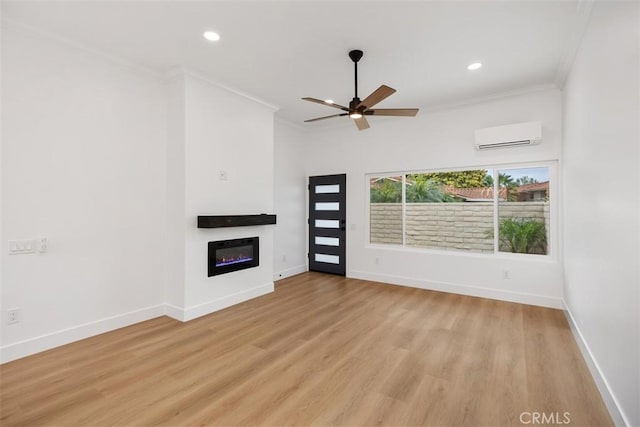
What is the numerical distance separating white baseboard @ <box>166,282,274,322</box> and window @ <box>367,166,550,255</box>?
239cm

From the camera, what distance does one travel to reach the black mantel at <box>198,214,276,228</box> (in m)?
3.64

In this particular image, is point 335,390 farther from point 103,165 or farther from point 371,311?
point 103,165

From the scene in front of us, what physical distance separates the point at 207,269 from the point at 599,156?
A: 411 cm

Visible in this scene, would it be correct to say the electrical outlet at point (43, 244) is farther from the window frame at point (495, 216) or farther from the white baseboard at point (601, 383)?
the white baseboard at point (601, 383)

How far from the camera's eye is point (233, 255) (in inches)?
165

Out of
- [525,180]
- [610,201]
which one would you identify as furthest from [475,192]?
[610,201]

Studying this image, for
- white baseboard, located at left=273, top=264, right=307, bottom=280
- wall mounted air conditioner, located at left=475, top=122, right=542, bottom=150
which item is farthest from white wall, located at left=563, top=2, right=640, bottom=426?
white baseboard, located at left=273, top=264, right=307, bottom=280

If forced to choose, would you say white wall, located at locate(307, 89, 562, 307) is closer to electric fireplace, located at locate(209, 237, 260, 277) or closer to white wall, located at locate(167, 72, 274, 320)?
white wall, located at locate(167, 72, 274, 320)

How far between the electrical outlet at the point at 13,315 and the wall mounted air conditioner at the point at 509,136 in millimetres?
5740

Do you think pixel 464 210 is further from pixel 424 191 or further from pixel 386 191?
pixel 386 191

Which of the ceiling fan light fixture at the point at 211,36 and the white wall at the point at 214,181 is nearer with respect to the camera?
the ceiling fan light fixture at the point at 211,36

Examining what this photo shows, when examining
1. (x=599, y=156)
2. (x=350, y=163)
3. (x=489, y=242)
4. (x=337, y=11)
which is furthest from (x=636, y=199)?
(x=350, y=163)

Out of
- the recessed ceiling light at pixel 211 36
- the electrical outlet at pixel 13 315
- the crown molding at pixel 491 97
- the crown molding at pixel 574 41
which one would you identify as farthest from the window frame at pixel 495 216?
the electrical outlet at pixel 13 315

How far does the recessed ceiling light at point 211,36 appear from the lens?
113 inches
